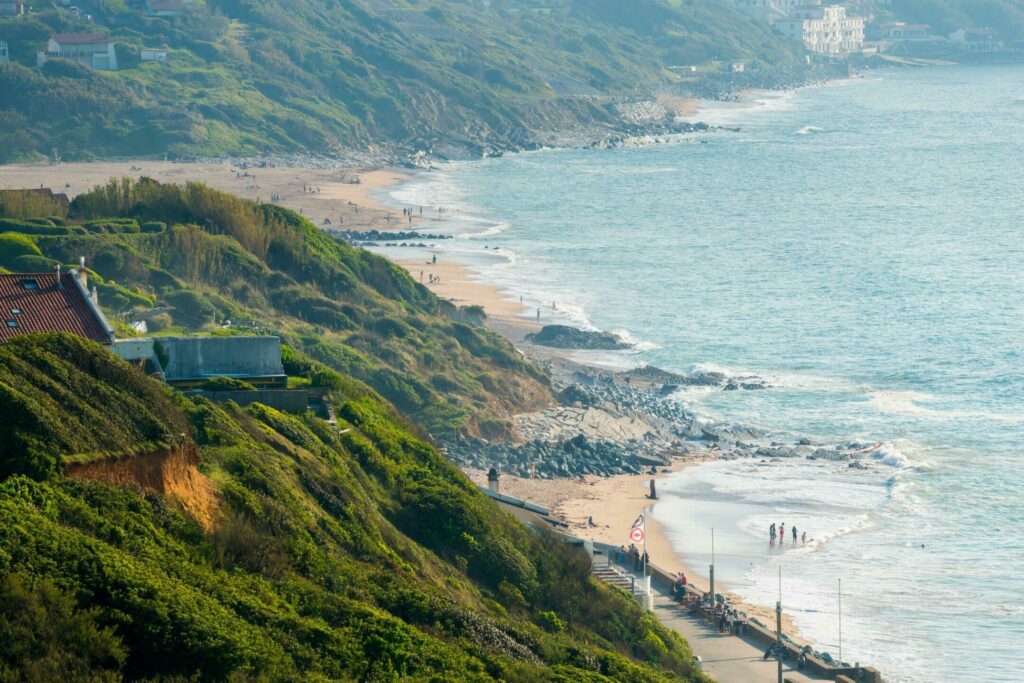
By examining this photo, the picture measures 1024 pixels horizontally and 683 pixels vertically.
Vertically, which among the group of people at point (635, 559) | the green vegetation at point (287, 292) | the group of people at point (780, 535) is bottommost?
the group of people at point (780, 535)

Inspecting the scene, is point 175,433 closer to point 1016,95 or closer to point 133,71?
point 133,71

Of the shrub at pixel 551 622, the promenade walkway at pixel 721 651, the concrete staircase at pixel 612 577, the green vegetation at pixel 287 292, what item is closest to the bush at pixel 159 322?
the green vegetation at pixel 287 292

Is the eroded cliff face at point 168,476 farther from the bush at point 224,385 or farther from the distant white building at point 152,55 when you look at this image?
the distant white building at point 152,55

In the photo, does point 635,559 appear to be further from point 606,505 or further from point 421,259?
point 421,259

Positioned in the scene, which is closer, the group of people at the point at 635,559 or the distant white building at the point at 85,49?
the group of people at the point at 635,559

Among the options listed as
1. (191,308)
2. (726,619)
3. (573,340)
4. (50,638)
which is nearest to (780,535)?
(726,619)

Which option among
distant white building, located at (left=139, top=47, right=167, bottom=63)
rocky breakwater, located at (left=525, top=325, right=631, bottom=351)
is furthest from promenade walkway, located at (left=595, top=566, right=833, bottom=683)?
distant white building, located at (left=139, top=47, right=167, bottom=63)
